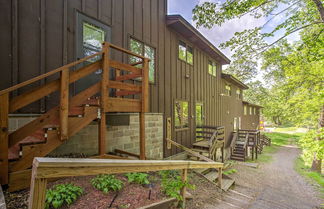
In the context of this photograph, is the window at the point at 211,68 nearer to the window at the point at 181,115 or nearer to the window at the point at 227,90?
the window at the point at 227,90

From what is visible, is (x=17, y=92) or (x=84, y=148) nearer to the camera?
(x=17, y=92)

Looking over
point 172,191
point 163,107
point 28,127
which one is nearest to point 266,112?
point 163,107

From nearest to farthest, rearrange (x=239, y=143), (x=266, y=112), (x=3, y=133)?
(x=3, y=133) → (x=239, y=143) → (x=266, y=112)

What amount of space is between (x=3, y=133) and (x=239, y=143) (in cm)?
1445

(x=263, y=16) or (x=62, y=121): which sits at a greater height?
(x=263, y=16)

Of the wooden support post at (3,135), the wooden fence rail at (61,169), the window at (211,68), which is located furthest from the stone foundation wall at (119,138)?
the window at (211,68)

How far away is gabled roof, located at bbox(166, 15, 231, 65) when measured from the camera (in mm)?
6781

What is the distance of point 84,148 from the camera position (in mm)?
3982

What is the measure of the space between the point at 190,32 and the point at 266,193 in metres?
7.33

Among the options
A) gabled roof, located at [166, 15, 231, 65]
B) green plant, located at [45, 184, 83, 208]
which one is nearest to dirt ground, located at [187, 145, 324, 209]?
green plant, located at [45, 184, 83, 208]

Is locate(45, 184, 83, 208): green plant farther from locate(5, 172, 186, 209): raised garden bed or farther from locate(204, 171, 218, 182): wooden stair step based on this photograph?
locate(204, 171, 218, 182): wooden stair step

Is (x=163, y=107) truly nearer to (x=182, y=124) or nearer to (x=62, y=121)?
(x=182, y=124)

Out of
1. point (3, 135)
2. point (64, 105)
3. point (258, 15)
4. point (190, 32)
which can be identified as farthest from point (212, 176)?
point (258, 15)

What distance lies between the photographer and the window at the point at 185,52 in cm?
789
